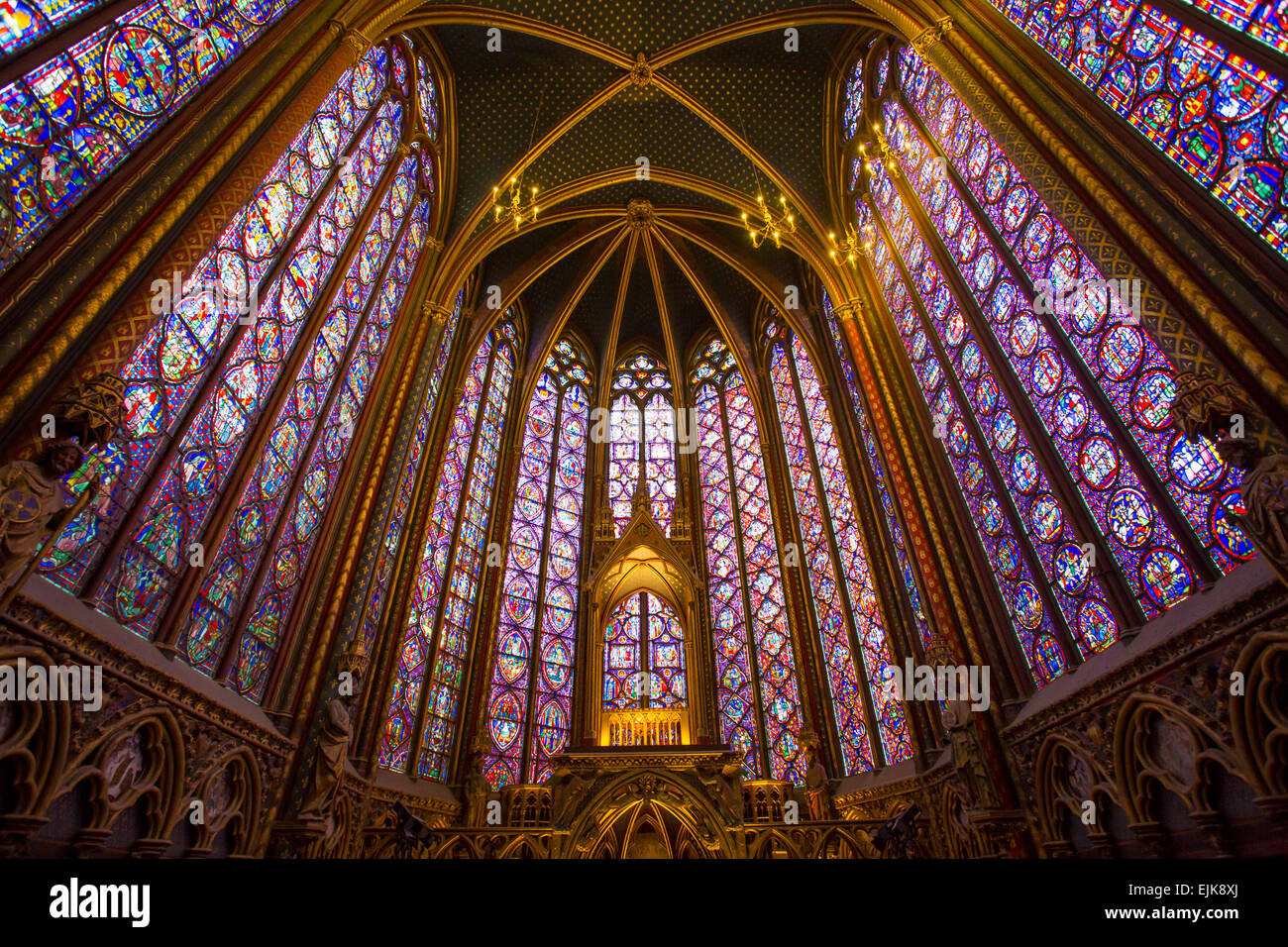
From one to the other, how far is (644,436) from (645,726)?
8887 millimetres

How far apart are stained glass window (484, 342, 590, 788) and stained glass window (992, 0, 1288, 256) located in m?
13.5

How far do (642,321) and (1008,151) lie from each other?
45.0 feet

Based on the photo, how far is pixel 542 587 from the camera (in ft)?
54.6

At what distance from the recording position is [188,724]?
7473 millimetres

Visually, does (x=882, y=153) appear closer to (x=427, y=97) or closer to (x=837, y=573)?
(x=837, y=573)

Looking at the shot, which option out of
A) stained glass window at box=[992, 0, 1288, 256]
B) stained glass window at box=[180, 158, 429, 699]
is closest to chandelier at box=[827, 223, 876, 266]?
stained glass window at box=[992, 0, 1288, 256]

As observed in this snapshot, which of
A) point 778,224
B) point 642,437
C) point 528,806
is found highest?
point 778,224

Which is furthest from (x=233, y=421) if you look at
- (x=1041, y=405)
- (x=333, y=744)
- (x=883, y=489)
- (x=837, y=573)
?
(x=837, y=573)

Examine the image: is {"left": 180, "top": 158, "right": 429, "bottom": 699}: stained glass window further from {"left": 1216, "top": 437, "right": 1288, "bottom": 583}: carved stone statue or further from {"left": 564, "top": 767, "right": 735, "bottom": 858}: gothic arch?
{"left": 1216, "top": 437, "right": 1288, "bottom": 583}: carved stone statue

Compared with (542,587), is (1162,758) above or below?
below

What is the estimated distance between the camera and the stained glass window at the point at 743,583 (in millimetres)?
14617

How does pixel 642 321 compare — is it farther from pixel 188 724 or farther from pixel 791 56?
pixel 188 724

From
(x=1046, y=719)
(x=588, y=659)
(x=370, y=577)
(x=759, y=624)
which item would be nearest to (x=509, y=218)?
(x=370, y=577)

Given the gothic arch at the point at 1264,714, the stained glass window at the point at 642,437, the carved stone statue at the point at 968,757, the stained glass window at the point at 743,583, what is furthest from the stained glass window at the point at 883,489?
the stained glass window at the point at 642,437
